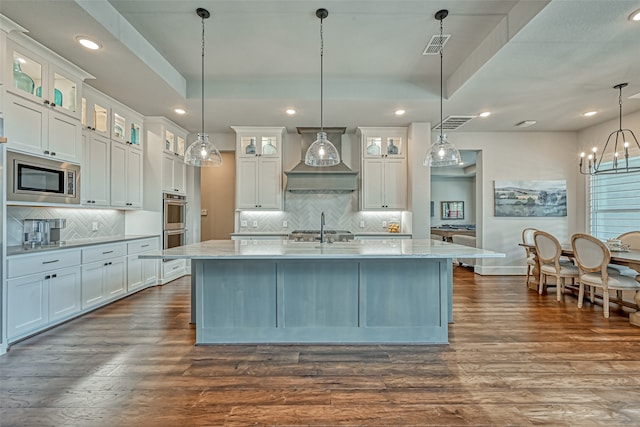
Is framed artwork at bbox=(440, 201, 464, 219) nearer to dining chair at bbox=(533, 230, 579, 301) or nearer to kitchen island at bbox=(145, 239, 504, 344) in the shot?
dining chair at bbox=(533, 230, 579, 301)

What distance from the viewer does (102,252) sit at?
149 inches

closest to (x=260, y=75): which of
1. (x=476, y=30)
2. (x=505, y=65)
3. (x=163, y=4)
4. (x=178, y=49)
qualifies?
(x=178, y=49)

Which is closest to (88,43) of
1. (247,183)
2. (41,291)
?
(41,291)

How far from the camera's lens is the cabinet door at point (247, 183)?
18.5ft

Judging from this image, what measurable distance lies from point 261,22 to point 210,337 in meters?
2.95

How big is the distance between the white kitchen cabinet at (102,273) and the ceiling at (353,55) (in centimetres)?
202

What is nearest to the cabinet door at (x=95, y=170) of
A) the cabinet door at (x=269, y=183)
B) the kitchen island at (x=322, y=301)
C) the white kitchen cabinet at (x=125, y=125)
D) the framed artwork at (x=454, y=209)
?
the white kitchen cabinet at (x=125, y=125)

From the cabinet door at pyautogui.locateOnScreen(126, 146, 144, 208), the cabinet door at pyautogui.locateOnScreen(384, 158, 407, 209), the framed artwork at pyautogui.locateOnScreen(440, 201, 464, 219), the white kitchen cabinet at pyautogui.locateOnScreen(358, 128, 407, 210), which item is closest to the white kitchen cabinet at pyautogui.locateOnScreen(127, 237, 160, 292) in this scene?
the cabinet door at pyautogui.locateOnScreen(126, 146, 144, 208)

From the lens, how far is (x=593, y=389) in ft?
6.87

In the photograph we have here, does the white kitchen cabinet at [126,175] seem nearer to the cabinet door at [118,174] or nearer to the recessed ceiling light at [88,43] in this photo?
the cabinet door at [118,174]

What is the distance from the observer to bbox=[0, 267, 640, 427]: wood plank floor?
1.83 metres

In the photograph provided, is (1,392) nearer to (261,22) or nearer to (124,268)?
(124,268)

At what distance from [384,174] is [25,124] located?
4710 millimetres

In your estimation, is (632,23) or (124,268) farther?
(124,268)
